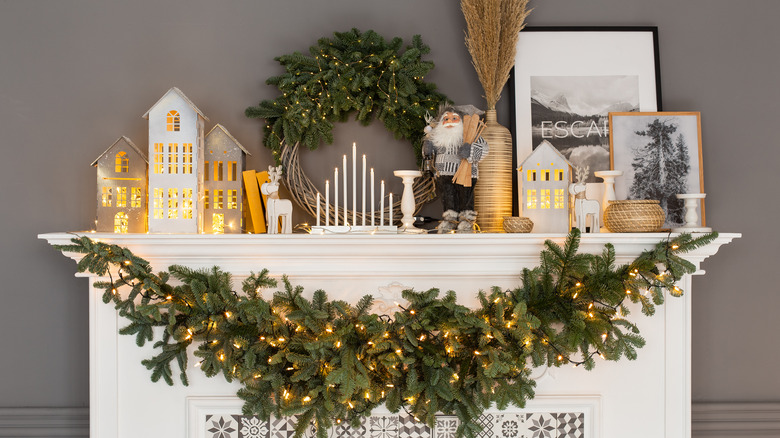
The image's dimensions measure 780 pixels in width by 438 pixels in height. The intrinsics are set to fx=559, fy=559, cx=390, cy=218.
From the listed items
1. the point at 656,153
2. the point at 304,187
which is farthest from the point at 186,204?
the point at 656,153

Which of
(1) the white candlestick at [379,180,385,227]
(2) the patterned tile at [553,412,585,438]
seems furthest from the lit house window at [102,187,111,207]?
(2) the patterned tile at [553,412,585,438]

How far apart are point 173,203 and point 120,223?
175 millimetres

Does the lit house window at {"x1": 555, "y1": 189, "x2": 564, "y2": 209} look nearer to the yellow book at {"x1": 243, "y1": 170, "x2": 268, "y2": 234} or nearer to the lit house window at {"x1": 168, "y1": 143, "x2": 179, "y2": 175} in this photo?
the yellow book at {"x1": 243, "y1": 170, "x2": 268, "y2": 234}

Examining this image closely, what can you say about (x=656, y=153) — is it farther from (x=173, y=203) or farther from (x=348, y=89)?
(x=173, y=203)

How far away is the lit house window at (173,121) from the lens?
1540mm

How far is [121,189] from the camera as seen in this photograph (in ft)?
5.18

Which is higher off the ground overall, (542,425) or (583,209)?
(583,209)

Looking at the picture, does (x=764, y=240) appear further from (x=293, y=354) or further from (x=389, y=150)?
(x=293, y=354)

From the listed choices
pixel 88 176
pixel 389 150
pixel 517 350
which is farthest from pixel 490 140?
pixel 88 176

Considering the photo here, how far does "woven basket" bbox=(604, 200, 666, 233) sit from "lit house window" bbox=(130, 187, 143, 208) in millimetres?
1333

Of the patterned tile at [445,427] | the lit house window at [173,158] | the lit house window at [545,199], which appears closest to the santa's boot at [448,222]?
the lit house window at [545,199]

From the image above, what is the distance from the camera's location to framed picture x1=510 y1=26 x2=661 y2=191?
1.75 m

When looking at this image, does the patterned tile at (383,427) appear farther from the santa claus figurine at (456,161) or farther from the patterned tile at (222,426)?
the santa claus figurine at (456,161)

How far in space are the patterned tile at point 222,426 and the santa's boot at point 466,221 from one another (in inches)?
32.1
